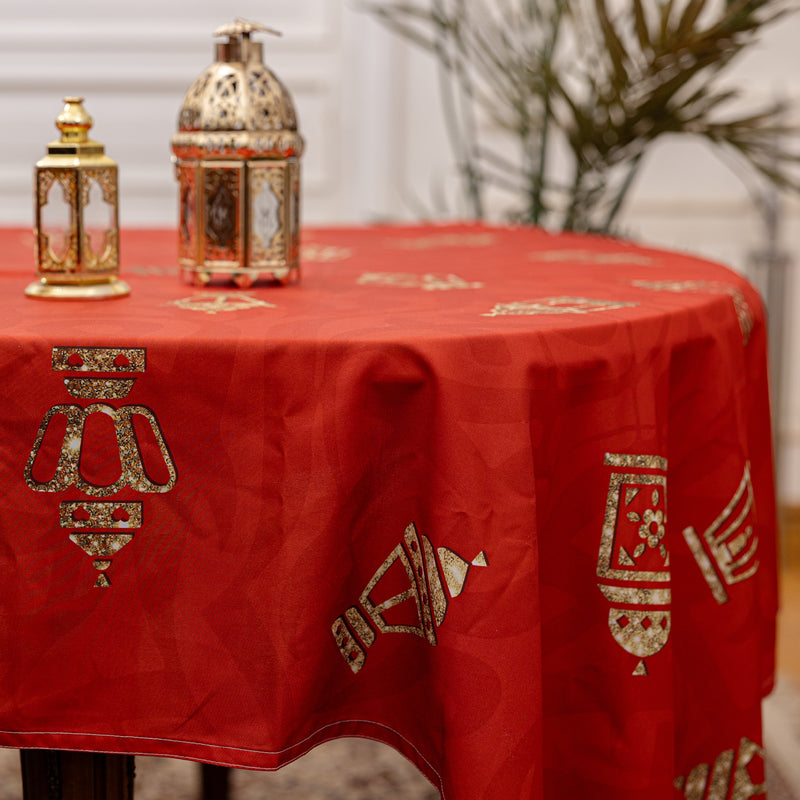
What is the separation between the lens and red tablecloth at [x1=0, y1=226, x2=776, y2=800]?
751mm

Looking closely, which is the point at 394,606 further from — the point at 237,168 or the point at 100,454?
the point at 237,168

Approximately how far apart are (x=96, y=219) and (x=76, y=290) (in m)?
0.08

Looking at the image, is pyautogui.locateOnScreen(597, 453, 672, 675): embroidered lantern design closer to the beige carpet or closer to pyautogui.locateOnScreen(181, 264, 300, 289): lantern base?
pyautogui.locateOnScreen(181, 264, 300, 289): lantern base

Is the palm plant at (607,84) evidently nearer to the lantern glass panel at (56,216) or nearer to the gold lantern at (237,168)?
the gold lantern at (237,168)

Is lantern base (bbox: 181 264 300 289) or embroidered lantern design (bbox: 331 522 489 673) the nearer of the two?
embroidered lantern design (bbox: 331 522 489 673)

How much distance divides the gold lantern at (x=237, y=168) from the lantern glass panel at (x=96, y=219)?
0.27 feet

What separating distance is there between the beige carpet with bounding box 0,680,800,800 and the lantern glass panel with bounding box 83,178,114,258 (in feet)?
3.20

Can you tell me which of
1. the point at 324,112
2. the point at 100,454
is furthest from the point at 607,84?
the point at 100,454

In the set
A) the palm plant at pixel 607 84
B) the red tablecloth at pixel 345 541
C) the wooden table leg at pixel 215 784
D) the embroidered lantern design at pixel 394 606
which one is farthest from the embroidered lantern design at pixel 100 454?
the palm plant at pixel 607 84

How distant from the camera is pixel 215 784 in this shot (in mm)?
1475

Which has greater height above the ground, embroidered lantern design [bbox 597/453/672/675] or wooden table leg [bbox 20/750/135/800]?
embroidered lantern design [bbox 597/453/672/675]

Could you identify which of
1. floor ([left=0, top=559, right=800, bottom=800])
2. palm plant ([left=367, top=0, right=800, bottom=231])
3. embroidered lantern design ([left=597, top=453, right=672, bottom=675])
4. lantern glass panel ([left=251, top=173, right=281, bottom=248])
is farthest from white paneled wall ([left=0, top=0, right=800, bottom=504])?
embroidered lantern design ([left=597, top=453, right=672, bottom=675])

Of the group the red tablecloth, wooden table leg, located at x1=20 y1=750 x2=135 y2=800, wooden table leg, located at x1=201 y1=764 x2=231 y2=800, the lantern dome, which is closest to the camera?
the red tablecloth

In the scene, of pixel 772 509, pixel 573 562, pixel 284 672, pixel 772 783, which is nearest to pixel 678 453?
pixel 573 562
